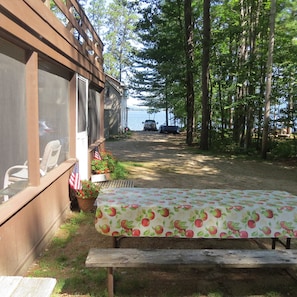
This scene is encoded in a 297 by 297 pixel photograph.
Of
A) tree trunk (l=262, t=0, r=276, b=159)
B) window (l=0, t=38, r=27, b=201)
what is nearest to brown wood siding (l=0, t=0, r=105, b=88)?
window (l=0, t=38, r=27, b=201)

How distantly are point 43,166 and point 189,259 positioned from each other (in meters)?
2.46

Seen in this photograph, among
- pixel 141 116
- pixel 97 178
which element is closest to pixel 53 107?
pixel 97 178

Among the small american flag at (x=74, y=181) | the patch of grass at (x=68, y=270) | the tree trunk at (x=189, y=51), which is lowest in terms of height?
the patch of grass at (x=68, y=270)

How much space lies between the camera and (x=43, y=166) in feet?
14.1

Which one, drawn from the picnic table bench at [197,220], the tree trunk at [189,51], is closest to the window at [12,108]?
the picnic table bench at [197,220]

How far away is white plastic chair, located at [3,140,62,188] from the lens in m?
3.17

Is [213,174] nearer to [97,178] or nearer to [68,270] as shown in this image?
[97,178]

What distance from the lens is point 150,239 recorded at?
421 cm

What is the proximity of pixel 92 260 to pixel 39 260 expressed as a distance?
1228 mm

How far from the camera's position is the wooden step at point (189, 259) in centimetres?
266

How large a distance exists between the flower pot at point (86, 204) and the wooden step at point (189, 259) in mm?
2464

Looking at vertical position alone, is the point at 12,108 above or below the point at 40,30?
below

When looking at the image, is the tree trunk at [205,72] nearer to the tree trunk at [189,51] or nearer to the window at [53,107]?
the tree trunk at [189,51]

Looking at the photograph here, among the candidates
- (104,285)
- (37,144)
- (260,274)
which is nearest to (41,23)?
(37,144)
